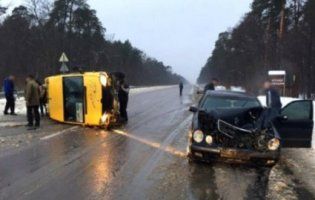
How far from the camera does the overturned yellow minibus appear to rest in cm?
1811

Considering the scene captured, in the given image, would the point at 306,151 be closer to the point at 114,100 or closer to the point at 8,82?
the point at 114,100

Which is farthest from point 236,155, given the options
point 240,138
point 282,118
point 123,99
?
point 123,99

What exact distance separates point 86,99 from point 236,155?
8578mm

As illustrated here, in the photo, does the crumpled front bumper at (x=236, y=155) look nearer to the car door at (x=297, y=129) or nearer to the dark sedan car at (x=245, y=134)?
the dark sedan car at (x=245, y=134)

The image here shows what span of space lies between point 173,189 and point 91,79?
389 inches

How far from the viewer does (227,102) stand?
13.8 meters

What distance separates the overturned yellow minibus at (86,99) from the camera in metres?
18.1

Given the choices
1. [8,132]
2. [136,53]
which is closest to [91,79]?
[8,132]

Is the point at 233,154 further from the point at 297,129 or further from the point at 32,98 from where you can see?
the point at 32,98

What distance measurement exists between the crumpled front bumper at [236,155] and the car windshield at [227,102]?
2.76m

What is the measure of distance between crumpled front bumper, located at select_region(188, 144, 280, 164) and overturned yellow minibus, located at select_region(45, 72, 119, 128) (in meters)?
7.62

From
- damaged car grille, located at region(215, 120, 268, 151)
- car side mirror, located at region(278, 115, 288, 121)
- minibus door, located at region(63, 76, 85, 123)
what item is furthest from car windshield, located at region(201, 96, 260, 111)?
minibus door, located at region(63, 76, 85, 123)

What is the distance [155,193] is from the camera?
335 inches

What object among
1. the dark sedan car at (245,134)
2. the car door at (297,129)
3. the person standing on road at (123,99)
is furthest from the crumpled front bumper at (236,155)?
the person standing on road at (123,99)
